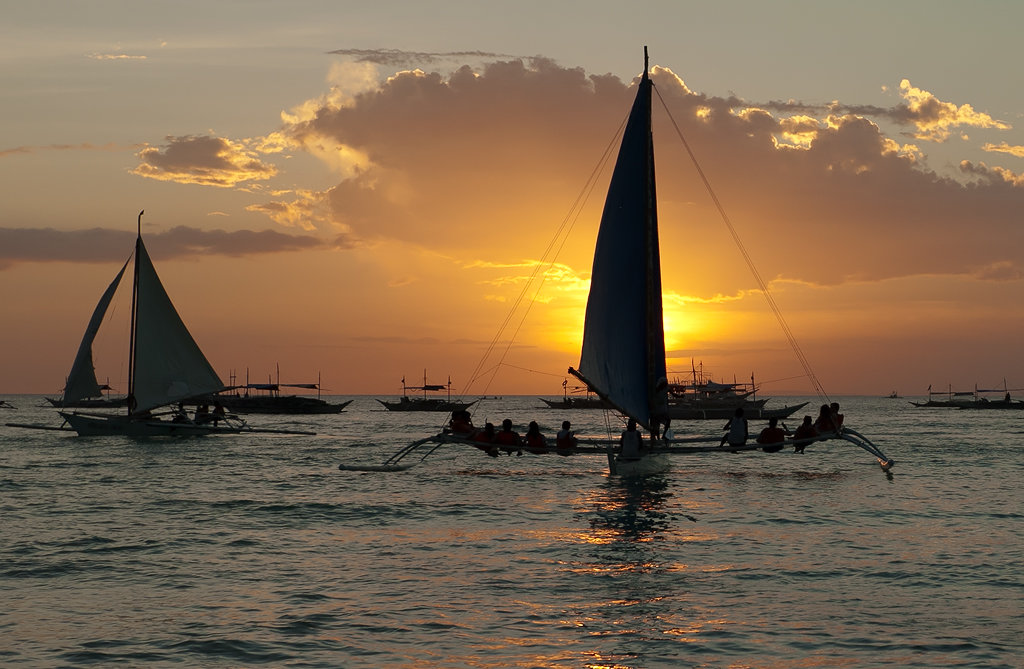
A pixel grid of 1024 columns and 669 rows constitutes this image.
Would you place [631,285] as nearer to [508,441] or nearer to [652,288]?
[652,288]

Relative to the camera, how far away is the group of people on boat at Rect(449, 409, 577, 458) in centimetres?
3575

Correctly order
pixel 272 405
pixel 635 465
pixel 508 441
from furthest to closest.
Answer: pixel 272 405
pixel 508 441
pixel 635 465

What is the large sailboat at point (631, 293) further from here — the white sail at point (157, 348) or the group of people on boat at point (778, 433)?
the white sail at point (157, 348)

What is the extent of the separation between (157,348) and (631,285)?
35.4 metres

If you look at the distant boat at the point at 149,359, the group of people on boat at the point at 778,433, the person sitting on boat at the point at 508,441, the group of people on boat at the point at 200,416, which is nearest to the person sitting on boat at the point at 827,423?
the group of people on boat at the point at 778,433

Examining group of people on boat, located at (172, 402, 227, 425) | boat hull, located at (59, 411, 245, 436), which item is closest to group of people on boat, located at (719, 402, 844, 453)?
boat hull, located at (59, 411, 245, 436)

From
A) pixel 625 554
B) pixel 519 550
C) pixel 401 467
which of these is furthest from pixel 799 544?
pixel 401 467

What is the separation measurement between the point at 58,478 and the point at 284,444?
2971cm

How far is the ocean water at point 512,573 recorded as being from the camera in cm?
1352

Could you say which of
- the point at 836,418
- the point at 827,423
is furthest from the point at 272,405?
the point at 827,423

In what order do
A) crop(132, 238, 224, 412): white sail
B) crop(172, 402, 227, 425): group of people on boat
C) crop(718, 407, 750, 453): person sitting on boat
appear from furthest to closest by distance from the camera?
1. crop(172, 402, 227, 425): group of people on boat
2. crop(132, 238, 224, 412): white sail
3. crop(718, 407, 750, 453): person sitting on boat

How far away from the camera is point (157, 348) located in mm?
60094

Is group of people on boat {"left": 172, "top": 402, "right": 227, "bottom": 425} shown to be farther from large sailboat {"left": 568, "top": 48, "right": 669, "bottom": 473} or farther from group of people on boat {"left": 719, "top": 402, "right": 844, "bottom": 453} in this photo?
group of people on boat {"left": 719, "top": 402, "right": 844, "bottom": 453}

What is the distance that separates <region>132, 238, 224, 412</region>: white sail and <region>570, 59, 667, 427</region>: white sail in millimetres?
33764
